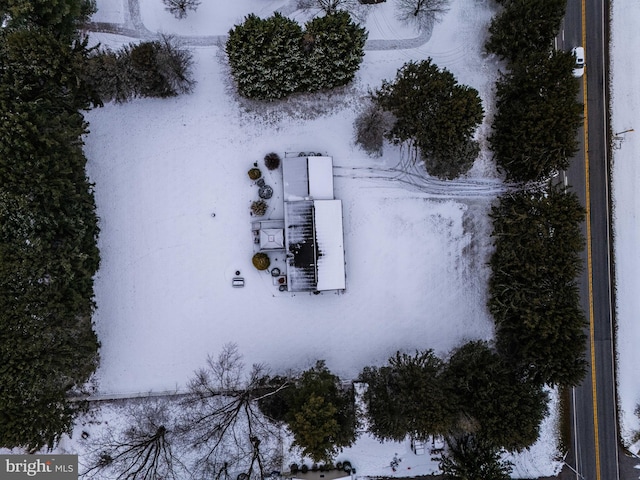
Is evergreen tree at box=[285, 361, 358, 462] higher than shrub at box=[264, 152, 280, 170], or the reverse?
shrub at box=[264, 152, 280, 170]

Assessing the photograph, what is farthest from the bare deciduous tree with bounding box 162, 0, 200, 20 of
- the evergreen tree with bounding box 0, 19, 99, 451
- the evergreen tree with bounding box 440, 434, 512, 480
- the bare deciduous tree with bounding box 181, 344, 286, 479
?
the evergreen tree with bounding box 440, 434, 512, 480

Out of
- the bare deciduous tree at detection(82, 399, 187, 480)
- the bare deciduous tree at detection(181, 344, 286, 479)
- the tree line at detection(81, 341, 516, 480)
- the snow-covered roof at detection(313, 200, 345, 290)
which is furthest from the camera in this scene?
the bare deciduous tree at detection(181, 344, 286, 479)

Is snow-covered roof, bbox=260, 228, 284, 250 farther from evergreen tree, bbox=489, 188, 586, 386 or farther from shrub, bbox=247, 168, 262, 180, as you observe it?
evergreen tree, bbox=489, 188, 586, 386

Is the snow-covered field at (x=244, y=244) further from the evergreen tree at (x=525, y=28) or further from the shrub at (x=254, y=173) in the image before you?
the evergreen tree at (x=525, y=28)

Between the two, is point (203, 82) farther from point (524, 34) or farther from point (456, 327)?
point (456, 327)

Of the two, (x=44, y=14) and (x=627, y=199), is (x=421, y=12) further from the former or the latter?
(x=44, y=14)

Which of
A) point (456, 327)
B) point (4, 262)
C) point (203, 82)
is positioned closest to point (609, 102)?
point (456, 327)

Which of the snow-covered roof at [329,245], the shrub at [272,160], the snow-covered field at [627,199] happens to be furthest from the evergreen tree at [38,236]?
the snow-covered field at [627,199]
